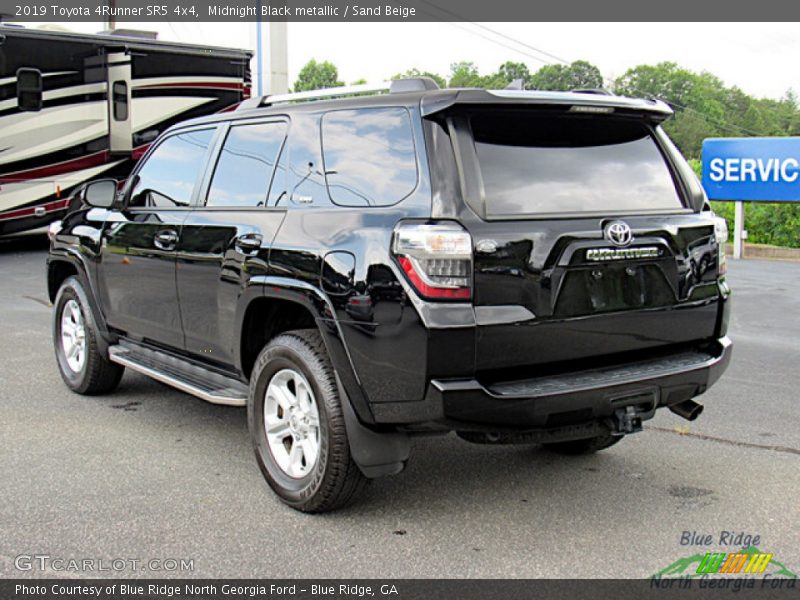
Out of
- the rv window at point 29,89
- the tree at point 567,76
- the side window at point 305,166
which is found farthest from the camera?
the tree at point 567,76

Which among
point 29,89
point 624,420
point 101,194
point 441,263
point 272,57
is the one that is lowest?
point 624,420

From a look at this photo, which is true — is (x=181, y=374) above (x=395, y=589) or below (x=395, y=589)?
above

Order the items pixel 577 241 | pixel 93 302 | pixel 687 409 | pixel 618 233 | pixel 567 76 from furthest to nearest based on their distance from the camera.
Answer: pixel 567 76 < pixel 93 302 < pixel 687 409 < pixel 618 233 < pixel 577 241

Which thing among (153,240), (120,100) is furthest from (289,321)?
(120,100)

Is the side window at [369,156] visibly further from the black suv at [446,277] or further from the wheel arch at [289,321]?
the wheel arch at [289,321]

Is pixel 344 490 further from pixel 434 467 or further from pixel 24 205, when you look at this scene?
pixel 24 205

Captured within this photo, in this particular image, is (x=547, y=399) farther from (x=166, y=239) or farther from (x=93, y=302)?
(x=93, y=302)

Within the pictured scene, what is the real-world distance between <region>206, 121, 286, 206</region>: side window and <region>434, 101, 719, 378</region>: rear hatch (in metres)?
1.26

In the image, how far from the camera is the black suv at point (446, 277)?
374 centimetres

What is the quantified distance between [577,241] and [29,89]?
1213cm

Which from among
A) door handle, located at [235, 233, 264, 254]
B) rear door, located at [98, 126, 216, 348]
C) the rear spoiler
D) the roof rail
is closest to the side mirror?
rear door, located at [98, 126, 216, 348]

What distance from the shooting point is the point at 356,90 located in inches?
183

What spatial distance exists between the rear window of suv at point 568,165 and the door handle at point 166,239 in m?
2.15

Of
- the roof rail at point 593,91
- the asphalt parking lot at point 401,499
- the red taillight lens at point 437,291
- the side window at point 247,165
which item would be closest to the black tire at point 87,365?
the asphalt parking lot at point 401,499
